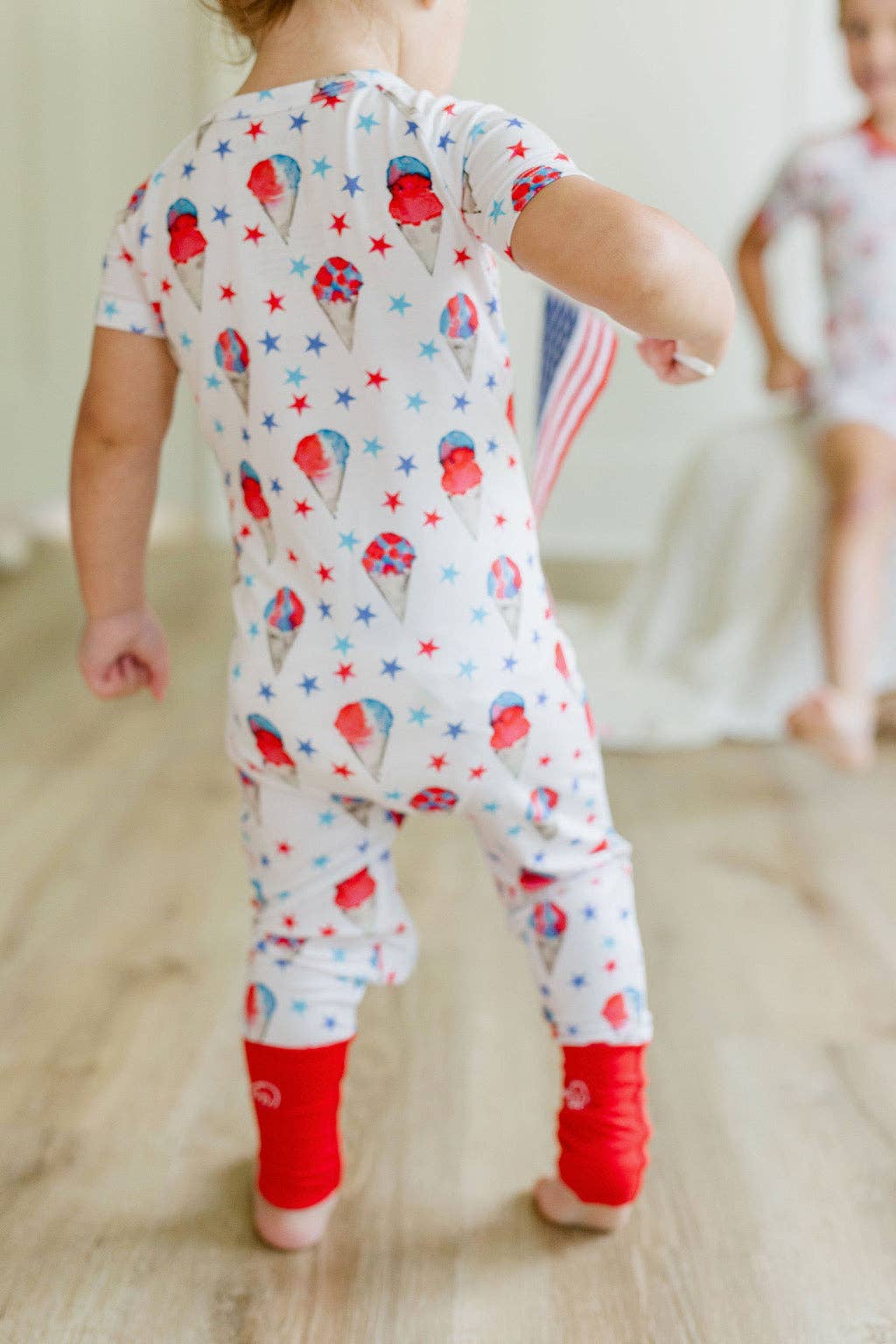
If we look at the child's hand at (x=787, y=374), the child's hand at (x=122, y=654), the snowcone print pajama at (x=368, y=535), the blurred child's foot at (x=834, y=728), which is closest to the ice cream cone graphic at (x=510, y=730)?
the snowcone print pajama at (x=368, y=535)

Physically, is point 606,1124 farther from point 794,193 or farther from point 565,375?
point 794,193

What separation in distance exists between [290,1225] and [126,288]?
19.2 inches

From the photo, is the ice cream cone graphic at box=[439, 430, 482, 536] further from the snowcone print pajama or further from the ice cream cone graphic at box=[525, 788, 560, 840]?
the ice cream cone graphic at box=[525, 788, 560, 840]

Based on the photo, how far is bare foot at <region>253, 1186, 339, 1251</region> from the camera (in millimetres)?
714

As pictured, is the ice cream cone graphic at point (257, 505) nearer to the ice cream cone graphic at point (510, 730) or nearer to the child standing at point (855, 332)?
the ice cream cone graphic at point (510, 730)

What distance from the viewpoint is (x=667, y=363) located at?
0.63 m

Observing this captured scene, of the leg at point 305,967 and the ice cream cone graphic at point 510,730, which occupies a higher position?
the ice cream cone graphic at point 510,730

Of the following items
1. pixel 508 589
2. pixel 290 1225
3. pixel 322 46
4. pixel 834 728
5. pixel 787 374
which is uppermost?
pixel 322 46

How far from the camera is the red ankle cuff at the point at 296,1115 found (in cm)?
71

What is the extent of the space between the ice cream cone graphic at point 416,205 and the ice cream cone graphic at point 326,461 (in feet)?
0.30

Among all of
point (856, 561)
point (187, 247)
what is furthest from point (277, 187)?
point (856, 561)

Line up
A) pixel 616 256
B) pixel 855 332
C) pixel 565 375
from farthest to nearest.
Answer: pixel 855 332, pixel 565 375, pixel 616 256

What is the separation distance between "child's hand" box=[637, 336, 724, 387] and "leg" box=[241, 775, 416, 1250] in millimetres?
263

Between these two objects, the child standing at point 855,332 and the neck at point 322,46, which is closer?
the neck at point 322,46
